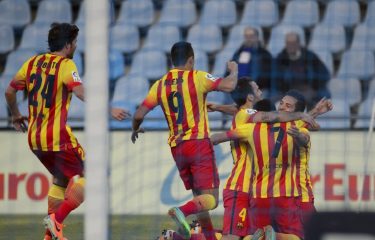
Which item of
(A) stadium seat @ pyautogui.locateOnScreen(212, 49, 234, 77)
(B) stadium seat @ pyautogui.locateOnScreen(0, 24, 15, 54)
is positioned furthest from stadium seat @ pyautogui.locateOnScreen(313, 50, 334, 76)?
(B) stadium seat @ pyautogui.locateOnScreen(0, 24, 15, 54)

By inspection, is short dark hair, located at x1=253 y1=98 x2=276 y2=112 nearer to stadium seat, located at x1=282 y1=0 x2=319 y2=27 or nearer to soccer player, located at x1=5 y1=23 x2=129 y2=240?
soccer player, located at x1=5 y1=23 x2=129 y2=240

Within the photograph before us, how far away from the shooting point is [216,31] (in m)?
9.96

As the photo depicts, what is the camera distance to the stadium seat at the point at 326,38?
372 inches

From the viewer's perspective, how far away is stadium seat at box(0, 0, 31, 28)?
9479 millimetres

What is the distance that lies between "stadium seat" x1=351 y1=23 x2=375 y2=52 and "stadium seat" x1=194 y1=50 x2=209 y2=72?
1320mm

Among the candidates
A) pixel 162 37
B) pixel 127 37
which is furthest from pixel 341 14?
pixel 127 37

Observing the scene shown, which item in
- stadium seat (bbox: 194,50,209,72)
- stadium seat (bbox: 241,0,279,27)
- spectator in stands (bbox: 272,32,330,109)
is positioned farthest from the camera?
stadium seat (bbox: 241,0,279,27)

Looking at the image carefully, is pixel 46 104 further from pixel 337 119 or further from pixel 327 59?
pixel 327 59

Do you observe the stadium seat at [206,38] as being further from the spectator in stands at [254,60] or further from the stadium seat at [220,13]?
the spectator in stands at [254,60]

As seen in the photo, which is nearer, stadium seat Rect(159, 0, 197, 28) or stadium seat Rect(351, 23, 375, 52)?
stadium seat Rect(351, 23, 375, 52)

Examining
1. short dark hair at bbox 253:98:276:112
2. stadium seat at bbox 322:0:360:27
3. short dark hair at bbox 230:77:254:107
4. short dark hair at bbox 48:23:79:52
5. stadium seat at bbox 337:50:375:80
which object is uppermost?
stadium seat at bbox 322:0:360:27

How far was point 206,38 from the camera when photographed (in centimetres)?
984

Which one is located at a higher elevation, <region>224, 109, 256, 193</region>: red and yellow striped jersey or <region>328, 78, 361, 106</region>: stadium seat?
<region>328, 78, 361, 106</region>: stadium seat

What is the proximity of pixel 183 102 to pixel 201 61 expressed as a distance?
237cm
